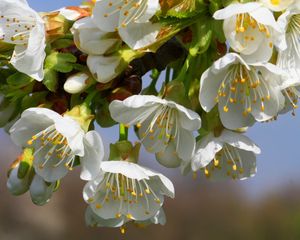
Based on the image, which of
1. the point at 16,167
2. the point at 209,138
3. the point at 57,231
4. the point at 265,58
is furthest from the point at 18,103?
the point at 57,231

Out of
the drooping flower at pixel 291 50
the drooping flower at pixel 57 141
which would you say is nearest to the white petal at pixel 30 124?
the drooping flower at pixel 57 141

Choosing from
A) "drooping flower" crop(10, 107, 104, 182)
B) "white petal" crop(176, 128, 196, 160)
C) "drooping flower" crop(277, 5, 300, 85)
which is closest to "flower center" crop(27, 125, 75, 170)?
"drooping flower" crop(10, 107, 104, 182)

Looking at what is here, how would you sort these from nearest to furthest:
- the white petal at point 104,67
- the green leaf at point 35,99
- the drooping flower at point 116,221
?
the white petal at point 104,67, the green leaf at point 35,99, the drooping flower at point 116,221

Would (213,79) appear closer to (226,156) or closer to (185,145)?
(185,145)

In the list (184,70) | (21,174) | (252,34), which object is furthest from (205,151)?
(21,174)

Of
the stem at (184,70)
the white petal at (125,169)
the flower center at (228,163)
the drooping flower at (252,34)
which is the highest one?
the drooping flower at (252,34)

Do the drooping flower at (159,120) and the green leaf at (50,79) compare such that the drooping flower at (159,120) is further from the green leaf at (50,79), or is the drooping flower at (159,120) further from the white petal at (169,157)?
the green leaf at (50,79)
